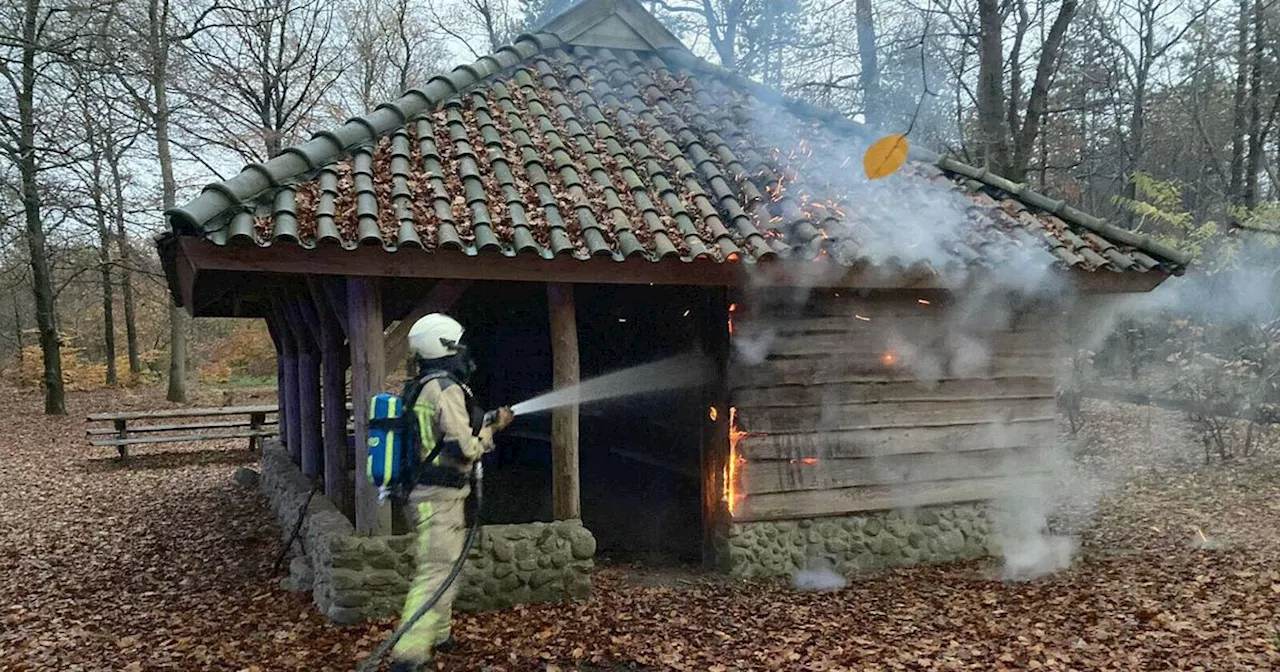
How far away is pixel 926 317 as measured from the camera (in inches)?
286

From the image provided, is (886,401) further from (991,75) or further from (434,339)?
(991,75)

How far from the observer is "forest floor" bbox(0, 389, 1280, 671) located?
16.9 ft

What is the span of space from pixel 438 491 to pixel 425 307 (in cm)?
145

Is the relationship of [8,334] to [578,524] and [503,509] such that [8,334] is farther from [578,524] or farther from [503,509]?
[578,524]

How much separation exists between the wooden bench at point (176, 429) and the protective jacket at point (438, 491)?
35.8ft

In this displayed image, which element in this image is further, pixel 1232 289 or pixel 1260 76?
pixel 1260 76

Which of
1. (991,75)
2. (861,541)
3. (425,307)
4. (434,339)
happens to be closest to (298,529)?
(425,307)

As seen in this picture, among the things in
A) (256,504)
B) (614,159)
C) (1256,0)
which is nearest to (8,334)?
(256,504)

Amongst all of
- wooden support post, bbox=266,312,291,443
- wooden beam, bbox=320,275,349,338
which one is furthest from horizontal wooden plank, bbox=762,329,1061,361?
wooden support post, bbox=266,312,291,443

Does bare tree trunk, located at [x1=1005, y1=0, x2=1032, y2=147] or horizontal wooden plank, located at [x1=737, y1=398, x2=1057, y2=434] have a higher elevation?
bare tree trunk, located at [x1=1005, y1=0, x2=1032, y2=147]

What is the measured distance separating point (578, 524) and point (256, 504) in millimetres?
6087

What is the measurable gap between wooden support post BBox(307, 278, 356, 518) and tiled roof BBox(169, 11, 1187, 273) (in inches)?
53.3

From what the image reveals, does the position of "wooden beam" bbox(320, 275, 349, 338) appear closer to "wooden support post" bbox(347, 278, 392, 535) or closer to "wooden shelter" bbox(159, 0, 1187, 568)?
"wooden shelter" bbox(159, 0, 1187, 568)

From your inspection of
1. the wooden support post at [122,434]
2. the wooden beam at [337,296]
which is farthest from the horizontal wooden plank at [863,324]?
the wooden support post at [122,434]
